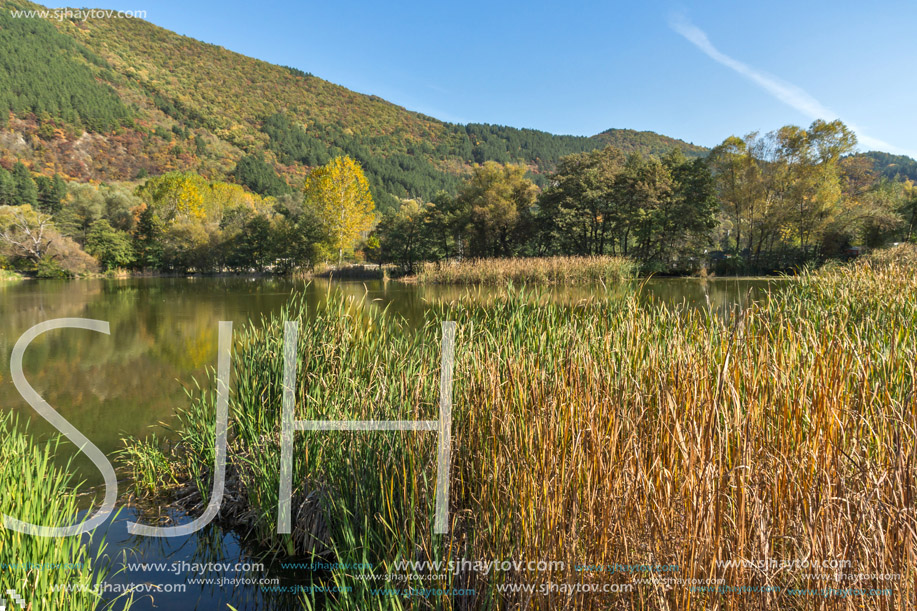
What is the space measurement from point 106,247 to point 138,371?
32.2m

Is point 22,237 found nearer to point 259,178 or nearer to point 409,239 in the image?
point 409,239

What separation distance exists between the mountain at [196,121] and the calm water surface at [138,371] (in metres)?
56.3

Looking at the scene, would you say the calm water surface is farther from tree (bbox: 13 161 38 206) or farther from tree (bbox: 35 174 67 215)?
tree (bbox: 13 161 38 206)

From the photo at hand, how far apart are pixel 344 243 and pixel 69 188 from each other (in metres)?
35.3

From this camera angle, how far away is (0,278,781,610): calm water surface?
305cm

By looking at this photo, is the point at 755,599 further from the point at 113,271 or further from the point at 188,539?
the point at 113,271

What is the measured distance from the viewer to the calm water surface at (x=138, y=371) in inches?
120

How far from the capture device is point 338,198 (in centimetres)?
3183

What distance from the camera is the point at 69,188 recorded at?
4819 cm

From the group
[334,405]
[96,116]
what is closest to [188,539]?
[334,405]

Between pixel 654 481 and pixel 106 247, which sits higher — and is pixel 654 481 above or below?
below

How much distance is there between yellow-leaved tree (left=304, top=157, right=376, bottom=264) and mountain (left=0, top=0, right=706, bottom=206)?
134 ft
